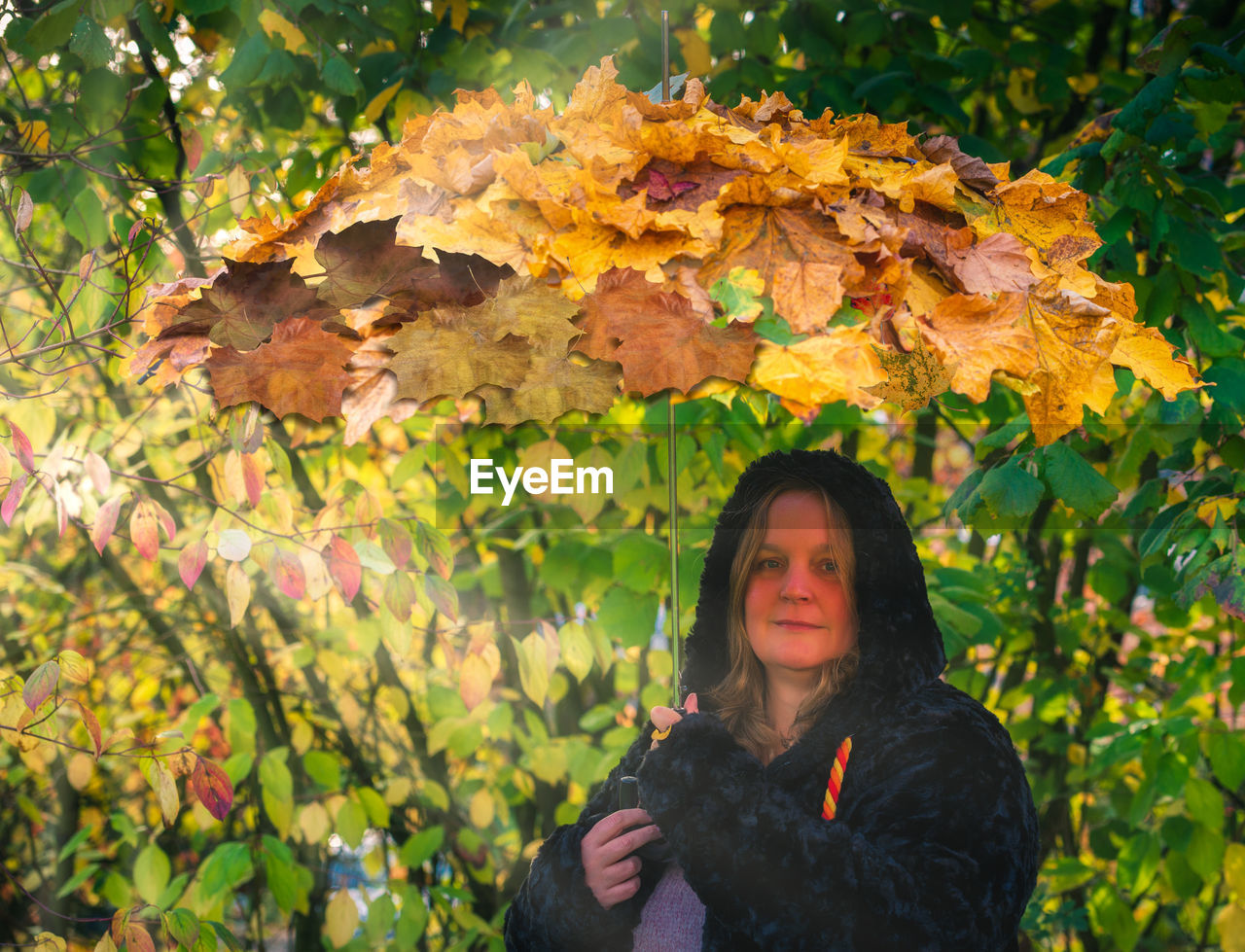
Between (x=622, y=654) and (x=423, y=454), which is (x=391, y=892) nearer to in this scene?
(x=622, y=654)

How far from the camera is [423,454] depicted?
2.19 meters

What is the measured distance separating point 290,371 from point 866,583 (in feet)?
2.68

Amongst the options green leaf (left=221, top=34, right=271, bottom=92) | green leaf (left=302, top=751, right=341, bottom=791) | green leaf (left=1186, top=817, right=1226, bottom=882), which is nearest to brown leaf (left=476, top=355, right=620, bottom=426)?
green leaf (left=221, top=34, right=271, bottom=92)

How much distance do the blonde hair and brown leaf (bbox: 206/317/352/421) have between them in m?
0.61

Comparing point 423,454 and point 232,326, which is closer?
point 232,326

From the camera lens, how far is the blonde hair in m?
1.25

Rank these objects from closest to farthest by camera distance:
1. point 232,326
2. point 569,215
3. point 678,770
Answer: point 569,215, point 232,326, point 678,770

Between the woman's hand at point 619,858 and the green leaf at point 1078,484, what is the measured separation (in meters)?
0.86

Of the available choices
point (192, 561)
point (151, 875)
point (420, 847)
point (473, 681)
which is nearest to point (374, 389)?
point (192, 561)

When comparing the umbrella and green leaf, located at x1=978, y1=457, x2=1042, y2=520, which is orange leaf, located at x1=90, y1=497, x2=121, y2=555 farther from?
green leaf, located at x1=978, y1=457, x2=1042, y2=520

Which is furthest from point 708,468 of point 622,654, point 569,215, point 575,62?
point 569,215

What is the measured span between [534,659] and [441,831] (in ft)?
2.77

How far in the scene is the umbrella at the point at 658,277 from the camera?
0.90m

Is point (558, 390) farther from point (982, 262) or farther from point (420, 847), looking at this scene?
point (420, 847)
